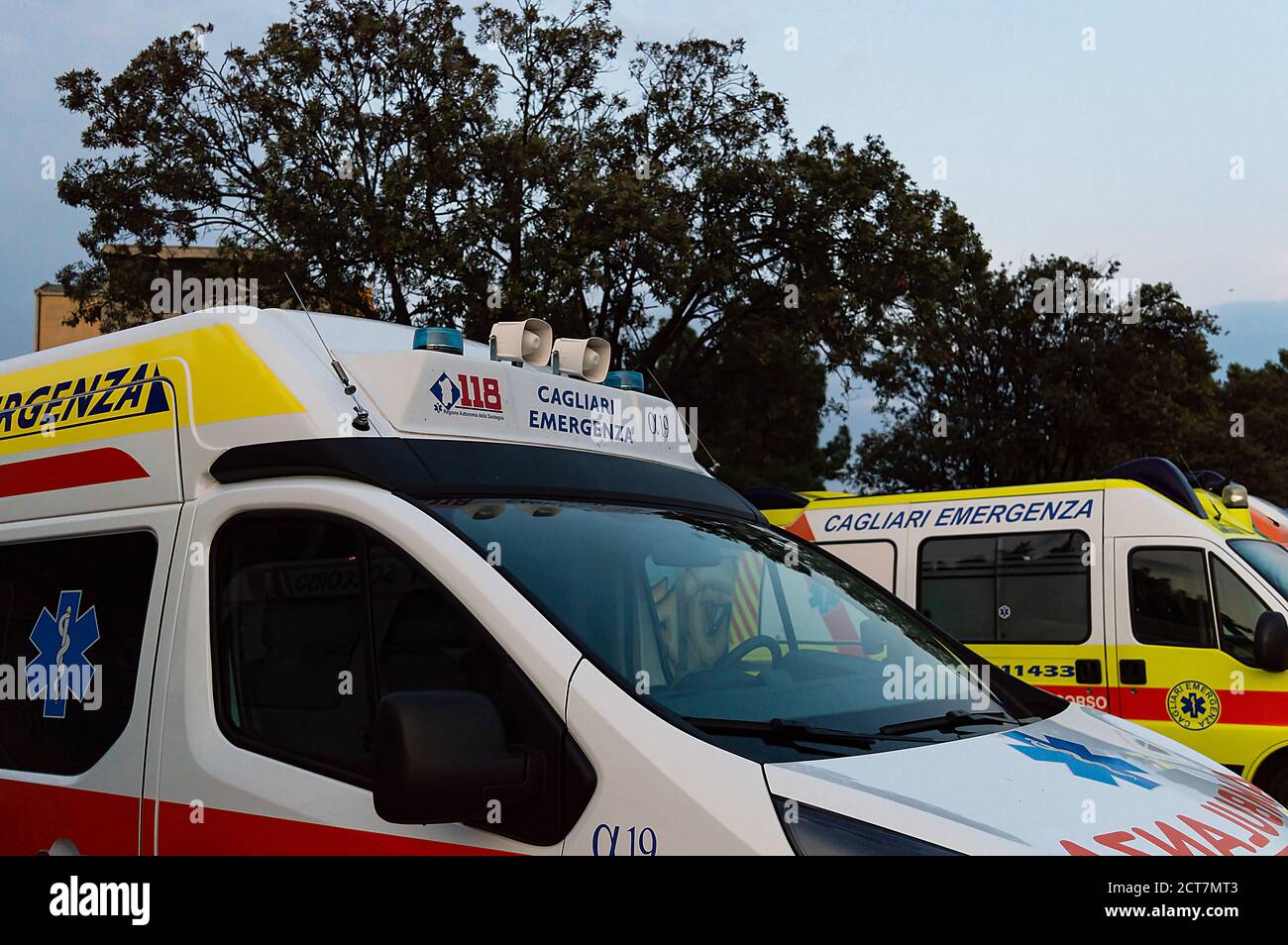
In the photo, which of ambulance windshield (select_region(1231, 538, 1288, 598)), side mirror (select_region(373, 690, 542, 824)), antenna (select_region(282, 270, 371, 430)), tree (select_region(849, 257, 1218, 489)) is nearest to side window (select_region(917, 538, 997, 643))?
ambulance windshield (select_region(1231, 538, 1288, 598))

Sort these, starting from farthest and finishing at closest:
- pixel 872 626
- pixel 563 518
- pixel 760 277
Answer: pixel 760 277 < pixel 872 626 < pixel 563 518

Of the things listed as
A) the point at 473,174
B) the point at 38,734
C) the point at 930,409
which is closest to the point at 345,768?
the point at 38,734

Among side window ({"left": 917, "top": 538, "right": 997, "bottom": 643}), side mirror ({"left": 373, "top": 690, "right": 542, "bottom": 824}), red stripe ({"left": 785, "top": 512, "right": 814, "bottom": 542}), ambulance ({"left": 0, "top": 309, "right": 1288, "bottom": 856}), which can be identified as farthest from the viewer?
red stripe ({"left": 785, "top": 512, "right": 814, "bottom": 542})

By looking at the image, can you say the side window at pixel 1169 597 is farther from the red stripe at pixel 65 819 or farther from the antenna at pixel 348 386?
the red stripe at pixel 65 819

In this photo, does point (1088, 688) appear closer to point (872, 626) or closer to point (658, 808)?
point (872, 626)

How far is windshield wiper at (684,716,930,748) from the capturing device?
2.25 metres

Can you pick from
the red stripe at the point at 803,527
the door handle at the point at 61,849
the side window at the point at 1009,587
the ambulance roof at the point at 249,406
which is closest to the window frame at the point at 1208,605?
the side window at the point at 1009,587

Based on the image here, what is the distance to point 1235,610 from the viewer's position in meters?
7.08

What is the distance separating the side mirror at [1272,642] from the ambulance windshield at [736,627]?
430 centimetres

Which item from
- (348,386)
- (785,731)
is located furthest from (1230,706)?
(348,386)

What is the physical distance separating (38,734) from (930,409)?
1016 inches

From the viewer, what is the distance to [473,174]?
1566 cm

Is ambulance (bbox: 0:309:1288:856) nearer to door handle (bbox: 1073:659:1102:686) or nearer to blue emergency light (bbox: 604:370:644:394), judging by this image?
blue emergency light (bbox: 604:370:644:394)

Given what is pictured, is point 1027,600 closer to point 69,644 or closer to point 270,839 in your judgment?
point 69,644
